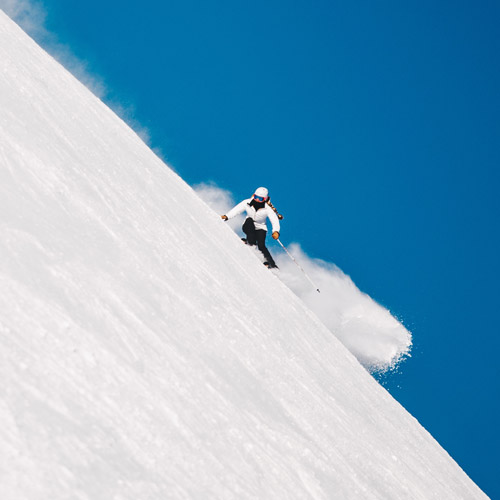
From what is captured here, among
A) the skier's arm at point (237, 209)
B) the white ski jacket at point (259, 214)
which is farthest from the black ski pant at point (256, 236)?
the skier's arm at point (237, 209)

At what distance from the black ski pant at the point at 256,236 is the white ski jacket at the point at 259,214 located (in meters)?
0.11

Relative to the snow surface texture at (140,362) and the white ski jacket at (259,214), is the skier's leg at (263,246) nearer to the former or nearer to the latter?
the white ski jacket at (259,214)

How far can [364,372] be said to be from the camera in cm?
835

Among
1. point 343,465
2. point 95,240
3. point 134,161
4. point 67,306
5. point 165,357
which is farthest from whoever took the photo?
point 134,161

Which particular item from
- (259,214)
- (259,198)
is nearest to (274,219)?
(259,214)

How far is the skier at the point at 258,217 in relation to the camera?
10.9 meters

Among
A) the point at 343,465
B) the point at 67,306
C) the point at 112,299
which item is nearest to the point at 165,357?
the point at 112,299

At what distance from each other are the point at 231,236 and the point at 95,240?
5506 mm

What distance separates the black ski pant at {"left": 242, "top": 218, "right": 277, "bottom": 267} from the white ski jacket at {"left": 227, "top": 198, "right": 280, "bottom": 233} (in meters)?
0.11

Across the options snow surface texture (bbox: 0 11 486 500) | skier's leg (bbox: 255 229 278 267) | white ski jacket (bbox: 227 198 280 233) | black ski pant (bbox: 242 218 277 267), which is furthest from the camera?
white ski jacket (bbox: 227 198 280 233)

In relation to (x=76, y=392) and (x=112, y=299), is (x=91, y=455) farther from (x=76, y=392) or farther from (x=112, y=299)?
(x=112, y=299)

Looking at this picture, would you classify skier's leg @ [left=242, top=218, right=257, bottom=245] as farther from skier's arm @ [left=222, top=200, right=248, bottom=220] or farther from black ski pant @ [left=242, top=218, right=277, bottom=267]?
skier's arm @ [left=222, top=200, right=248, bottom=220]

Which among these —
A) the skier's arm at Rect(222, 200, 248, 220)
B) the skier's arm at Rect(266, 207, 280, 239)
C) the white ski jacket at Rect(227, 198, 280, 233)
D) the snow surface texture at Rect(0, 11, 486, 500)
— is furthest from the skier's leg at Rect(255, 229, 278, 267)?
the snow surface texture at Rect(0, 11, 486, 500)

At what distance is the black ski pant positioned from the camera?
10789mm
